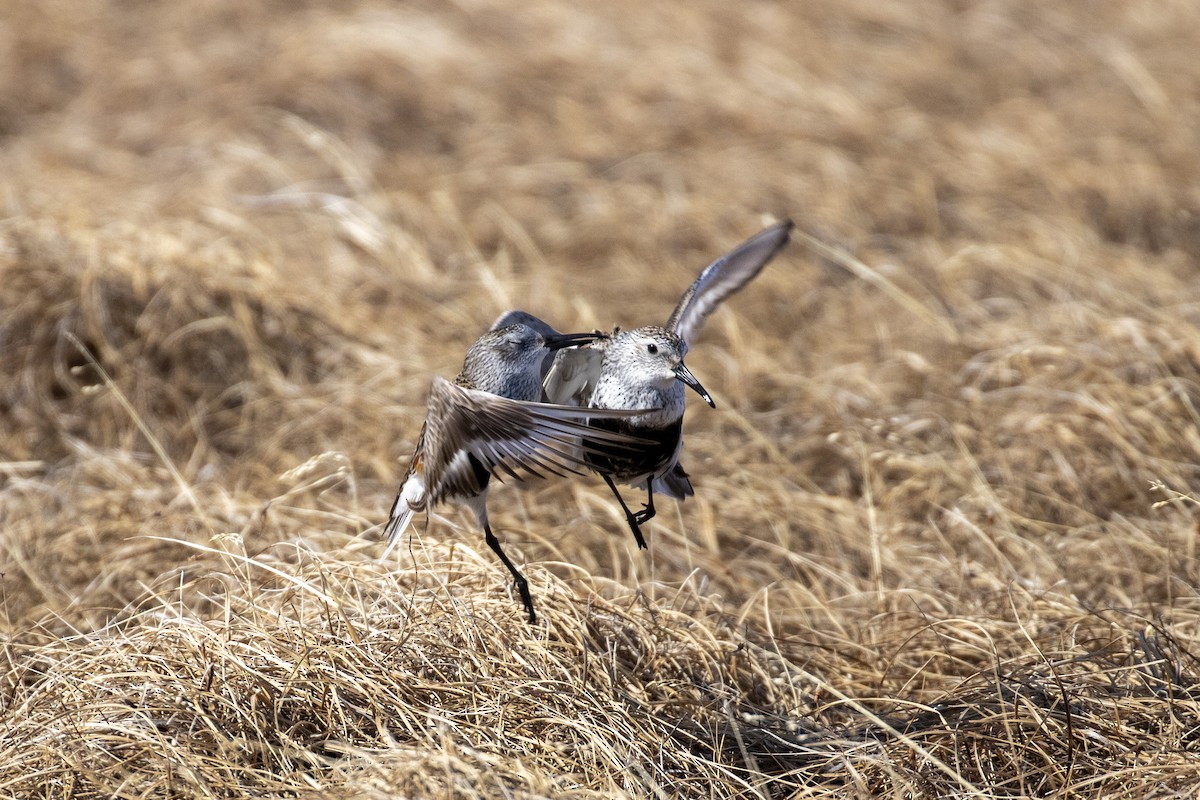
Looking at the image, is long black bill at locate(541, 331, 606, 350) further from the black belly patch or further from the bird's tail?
the bird's tail

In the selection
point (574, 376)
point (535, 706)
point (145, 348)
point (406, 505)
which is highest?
point (574, 376)

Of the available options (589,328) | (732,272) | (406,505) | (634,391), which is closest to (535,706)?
(406,505)

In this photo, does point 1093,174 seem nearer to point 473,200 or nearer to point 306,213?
point 473,200

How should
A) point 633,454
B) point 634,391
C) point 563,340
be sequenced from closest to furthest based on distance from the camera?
1. point 633,454
2. point 634,391
3. point 563,340

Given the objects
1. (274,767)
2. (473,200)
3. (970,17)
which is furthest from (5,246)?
(970,17)

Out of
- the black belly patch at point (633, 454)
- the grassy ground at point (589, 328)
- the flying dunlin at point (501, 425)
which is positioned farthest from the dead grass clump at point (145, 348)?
the black belly patch at point (633, 454)

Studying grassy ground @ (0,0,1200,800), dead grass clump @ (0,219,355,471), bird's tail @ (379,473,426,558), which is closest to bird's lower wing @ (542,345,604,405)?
bird's tail @ (379,473,426,558)

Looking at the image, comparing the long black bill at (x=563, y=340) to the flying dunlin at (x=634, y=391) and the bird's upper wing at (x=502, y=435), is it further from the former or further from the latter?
the bird's upper wing at (x=502, y=435)

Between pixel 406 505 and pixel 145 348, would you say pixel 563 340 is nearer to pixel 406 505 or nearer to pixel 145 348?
pixel 406 505
